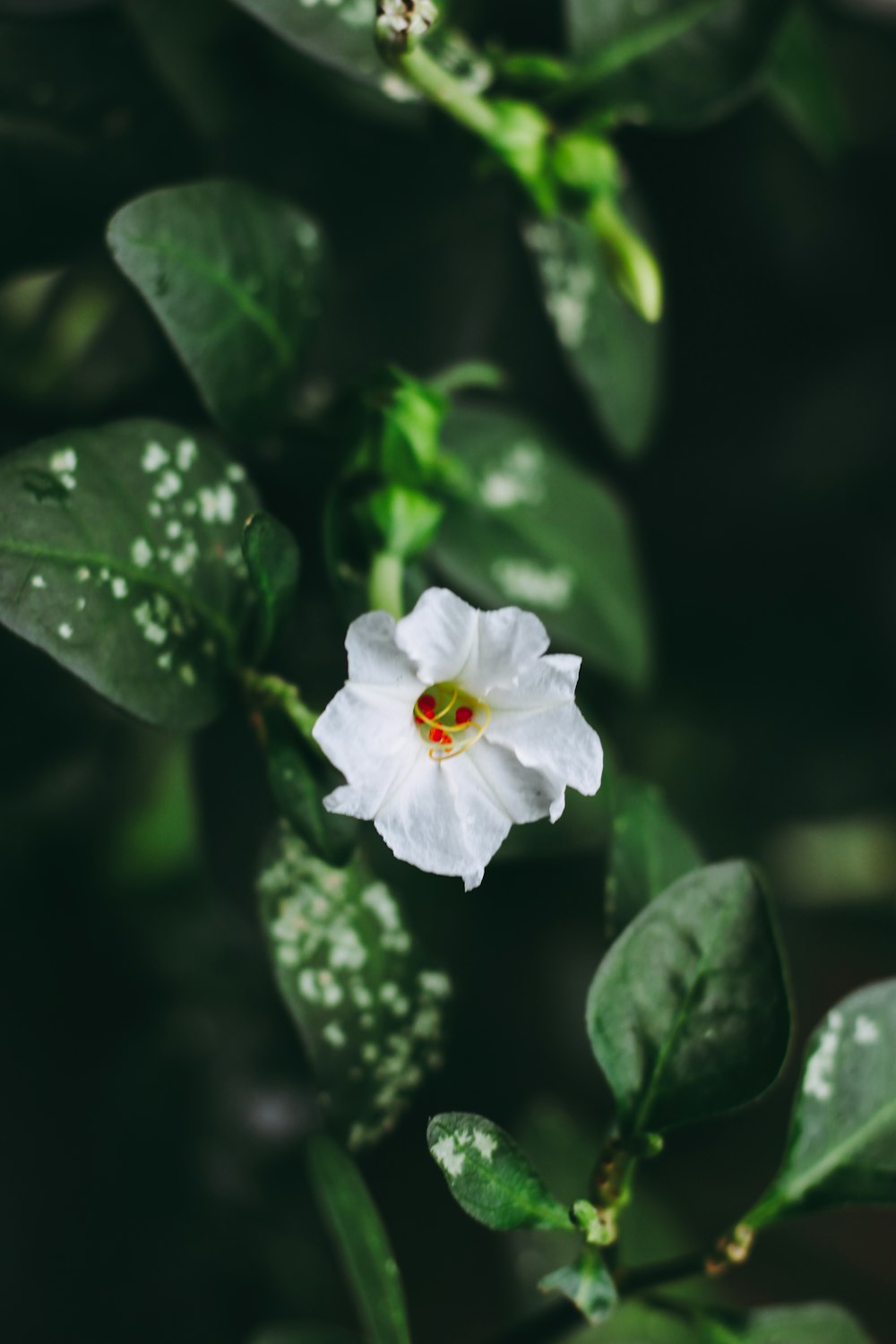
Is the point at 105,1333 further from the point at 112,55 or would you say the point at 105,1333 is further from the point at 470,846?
the point at 112,55

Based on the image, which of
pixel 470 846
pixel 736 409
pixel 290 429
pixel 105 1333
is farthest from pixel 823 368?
pixel 105 1333

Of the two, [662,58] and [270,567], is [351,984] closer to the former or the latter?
[270,567]

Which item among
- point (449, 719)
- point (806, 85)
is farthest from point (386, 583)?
point (806, 85)

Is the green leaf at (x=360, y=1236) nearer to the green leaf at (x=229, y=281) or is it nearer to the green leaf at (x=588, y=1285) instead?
the green leaf at (x=588, y=1285)

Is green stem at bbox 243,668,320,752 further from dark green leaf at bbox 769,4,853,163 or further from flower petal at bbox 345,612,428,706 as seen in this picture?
dark green leaf at bbox 769,4,853,163

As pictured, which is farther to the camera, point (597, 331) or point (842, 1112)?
point (597, 331)

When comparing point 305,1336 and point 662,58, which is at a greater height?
point 662,58

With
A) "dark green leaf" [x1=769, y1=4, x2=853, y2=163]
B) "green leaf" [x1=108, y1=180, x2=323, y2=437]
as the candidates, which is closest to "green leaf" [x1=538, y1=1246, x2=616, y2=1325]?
"green leaf" [x1=108, y1=180, x2=323, y2=437]
